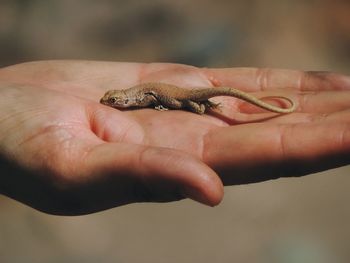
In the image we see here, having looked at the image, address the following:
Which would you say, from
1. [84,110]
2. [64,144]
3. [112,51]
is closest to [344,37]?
[112,51]

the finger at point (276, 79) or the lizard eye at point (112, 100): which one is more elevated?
the finger at point (276, 79)

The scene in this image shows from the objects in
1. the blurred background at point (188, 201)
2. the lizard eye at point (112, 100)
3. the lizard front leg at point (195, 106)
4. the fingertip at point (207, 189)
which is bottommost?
the blurred background at point (188, 201)

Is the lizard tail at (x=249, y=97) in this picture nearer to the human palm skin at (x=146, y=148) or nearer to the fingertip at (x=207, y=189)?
the human palm skin at (x=146, y=148)

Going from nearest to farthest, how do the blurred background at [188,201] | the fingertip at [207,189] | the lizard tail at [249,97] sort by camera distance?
the fingertip at [207,189] < the lizard tail at [249,97] < the blurred background at [188,201]

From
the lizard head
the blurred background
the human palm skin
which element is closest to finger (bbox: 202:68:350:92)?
the human palm skin

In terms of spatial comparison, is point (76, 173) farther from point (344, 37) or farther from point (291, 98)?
point (344, 37)

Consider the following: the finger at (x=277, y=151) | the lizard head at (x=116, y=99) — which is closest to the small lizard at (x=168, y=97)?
the lizard head at (x=116, y=99)

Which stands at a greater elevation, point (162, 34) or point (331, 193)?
point (162, 34)

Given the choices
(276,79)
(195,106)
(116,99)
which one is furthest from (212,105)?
(116,99)
